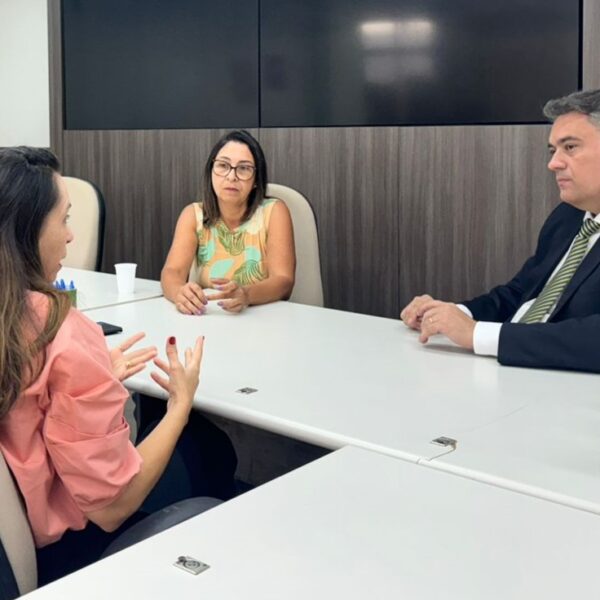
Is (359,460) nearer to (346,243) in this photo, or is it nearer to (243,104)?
(346,243)

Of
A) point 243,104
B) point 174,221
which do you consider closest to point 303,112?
point 243,104

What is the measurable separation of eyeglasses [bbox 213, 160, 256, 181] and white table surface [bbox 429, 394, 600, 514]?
156 cm

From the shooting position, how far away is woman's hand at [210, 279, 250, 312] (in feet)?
8.63

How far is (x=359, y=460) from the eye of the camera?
1511 millimetres

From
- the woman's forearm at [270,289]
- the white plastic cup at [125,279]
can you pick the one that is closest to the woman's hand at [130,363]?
the woman's forearm at [270,289]

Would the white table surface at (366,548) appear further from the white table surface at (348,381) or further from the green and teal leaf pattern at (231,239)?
the green and teal leaf pattern at (231,239)

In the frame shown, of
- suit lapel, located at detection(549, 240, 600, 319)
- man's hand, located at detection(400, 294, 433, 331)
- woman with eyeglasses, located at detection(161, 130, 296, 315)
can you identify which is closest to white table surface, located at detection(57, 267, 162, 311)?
woman with eyeglasses, located at detection(161, 130, 296, 315)

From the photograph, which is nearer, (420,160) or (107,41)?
(420,160)

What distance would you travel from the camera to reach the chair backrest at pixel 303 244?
3.24 metres

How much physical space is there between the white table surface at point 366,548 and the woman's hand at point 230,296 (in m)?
1.23

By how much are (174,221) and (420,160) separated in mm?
1492

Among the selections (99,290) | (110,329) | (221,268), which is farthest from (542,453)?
(99,290)

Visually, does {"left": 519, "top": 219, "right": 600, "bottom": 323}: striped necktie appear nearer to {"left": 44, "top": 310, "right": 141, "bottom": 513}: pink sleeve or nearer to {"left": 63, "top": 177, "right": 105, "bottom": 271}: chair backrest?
{"left": 44, "top": 310, "right": 141, "bottom": 513}: pink sleeve

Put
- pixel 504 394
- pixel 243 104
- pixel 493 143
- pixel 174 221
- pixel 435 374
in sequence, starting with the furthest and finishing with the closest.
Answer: pixel 174 221 < pixel 243 104 < pixel 493 143 < pixel 435 374 < pixel 504 394
